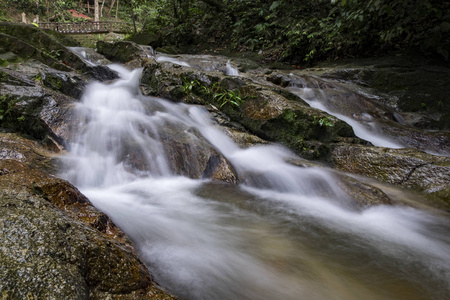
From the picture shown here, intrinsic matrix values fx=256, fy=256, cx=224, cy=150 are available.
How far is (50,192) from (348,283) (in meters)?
2.70

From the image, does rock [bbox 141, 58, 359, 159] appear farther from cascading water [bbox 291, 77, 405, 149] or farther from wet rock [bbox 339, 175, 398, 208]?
wet rock [bbox 339, 175, 398, 208]

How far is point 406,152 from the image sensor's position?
4574 millimetres

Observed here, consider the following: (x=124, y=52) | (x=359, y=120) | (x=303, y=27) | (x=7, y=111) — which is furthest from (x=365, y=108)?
(x=124, y=52)

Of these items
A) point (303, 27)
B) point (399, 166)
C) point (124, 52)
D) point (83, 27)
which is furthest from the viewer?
point (83, 27)

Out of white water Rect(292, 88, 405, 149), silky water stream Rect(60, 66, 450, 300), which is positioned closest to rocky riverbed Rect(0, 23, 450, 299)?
white water Rect(292, 88, 405, 149)

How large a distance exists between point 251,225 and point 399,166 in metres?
2.95

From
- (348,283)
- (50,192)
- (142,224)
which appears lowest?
(142,224)

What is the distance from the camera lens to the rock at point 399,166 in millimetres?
3889

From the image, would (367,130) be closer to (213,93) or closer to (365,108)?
(365,108)

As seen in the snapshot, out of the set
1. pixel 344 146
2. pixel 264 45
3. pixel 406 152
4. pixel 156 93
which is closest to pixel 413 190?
pixel 406 152

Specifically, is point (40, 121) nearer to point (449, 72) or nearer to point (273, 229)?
point (273, 229)

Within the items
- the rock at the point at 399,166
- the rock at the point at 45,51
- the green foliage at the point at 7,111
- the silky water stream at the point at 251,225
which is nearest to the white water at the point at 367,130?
the rock at the point at 399,166

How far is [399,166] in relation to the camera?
432cm

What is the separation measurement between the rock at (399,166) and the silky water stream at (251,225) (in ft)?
2.32
